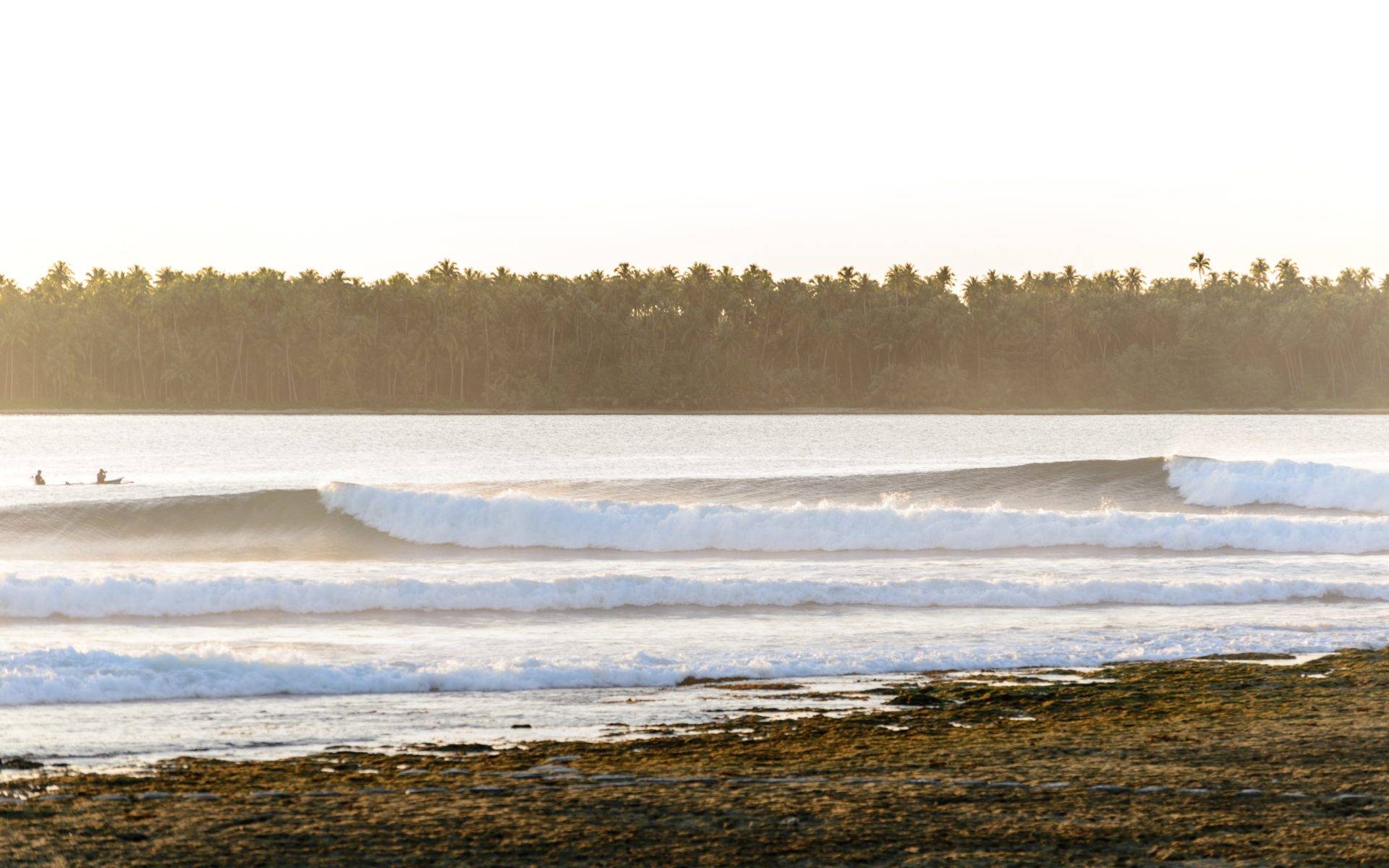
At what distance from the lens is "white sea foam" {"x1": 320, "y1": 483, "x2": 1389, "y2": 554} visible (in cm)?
2791

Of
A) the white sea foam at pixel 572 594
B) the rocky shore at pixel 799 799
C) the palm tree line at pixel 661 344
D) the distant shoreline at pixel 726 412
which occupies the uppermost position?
the palm tree line at pixel 661 344

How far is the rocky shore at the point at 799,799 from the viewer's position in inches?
263

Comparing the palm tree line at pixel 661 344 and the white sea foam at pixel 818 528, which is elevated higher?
the palm tree line at pixel 661 344

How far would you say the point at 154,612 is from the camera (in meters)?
17.8

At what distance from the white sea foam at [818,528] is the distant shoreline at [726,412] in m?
105

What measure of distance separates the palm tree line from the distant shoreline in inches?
61.3

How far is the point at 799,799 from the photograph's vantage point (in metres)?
7.69

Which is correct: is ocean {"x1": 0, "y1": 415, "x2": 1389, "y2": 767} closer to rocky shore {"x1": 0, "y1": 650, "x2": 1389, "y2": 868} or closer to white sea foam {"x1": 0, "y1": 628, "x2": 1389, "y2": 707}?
white sea foam {"x1": 0, "y1": 628, "x2": 1389, "y2": 707}

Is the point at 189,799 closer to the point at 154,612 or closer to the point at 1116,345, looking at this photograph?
the point at 154,612

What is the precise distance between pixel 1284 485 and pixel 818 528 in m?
13.4

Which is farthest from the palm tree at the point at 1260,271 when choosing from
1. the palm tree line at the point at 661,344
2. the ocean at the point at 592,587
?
the ocean at the point at 592,587

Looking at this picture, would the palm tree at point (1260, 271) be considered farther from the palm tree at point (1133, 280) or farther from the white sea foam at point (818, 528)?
the white sea foam at point (818, 528)

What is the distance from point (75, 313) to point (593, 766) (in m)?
147

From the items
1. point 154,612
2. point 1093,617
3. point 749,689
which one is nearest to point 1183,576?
point 1093,617
